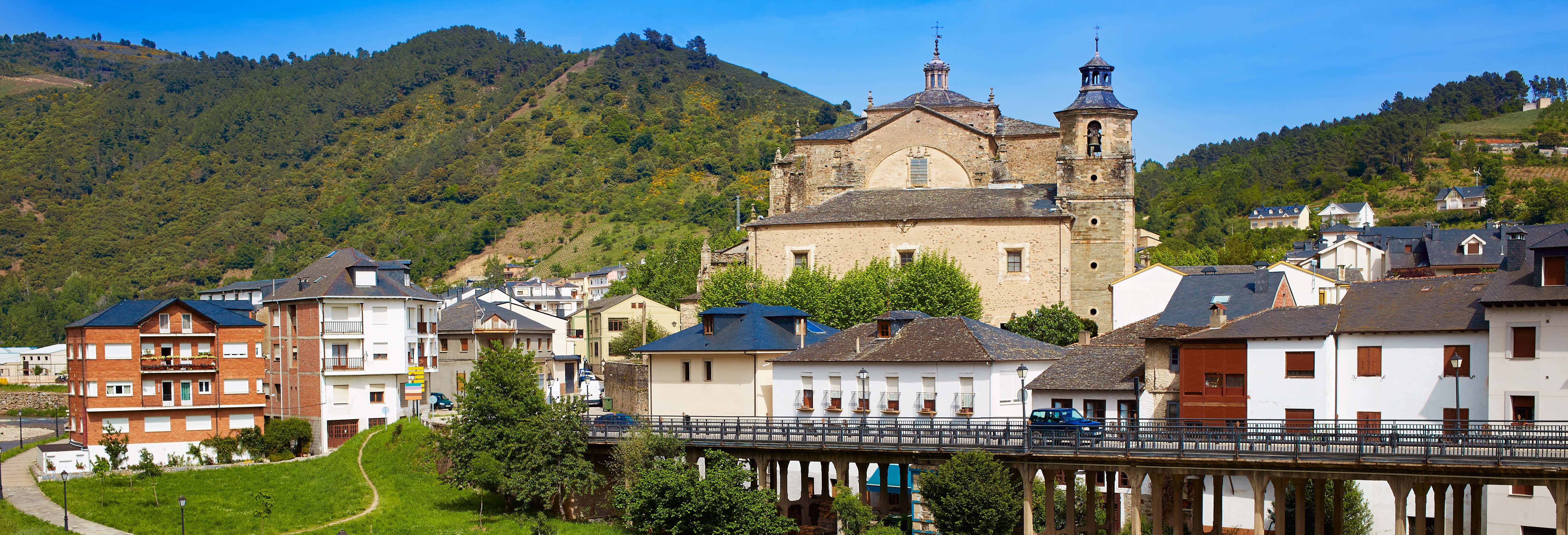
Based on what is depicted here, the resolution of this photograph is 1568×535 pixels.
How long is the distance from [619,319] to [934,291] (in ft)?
100

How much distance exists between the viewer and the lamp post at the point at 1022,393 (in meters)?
37.7

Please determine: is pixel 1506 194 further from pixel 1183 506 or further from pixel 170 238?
pixel 170 238

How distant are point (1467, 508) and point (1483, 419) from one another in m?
4.05

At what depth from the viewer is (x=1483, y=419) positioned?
32.7m

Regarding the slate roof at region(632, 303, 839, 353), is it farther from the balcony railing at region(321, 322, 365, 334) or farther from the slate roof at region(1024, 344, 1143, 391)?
the balcony railing at region(321, 322, 365, 334)

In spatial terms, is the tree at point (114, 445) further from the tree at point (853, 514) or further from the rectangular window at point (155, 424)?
the tree at point (853, 514)

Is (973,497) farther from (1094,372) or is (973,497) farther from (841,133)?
(841,133)

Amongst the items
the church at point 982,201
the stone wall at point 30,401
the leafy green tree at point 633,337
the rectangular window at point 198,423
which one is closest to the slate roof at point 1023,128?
the church at point 982,201

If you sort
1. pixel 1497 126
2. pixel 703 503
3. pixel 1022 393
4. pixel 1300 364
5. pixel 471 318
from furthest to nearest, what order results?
pixel 1497 126 → pixel 471 318 → pixel 1300 364 → pixel 1022 393 → pixel 703 503

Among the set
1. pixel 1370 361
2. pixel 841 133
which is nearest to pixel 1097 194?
pixel 841 133

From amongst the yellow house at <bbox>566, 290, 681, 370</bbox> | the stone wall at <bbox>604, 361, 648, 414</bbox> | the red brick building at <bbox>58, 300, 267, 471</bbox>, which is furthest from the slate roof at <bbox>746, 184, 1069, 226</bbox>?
the red brick building at <bbox>58, 300, 267, 471</bbox>

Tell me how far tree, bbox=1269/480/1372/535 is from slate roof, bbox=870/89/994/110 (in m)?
42.1

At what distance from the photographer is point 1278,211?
14562cm

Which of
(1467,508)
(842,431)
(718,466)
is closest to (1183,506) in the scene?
(1467,508)
